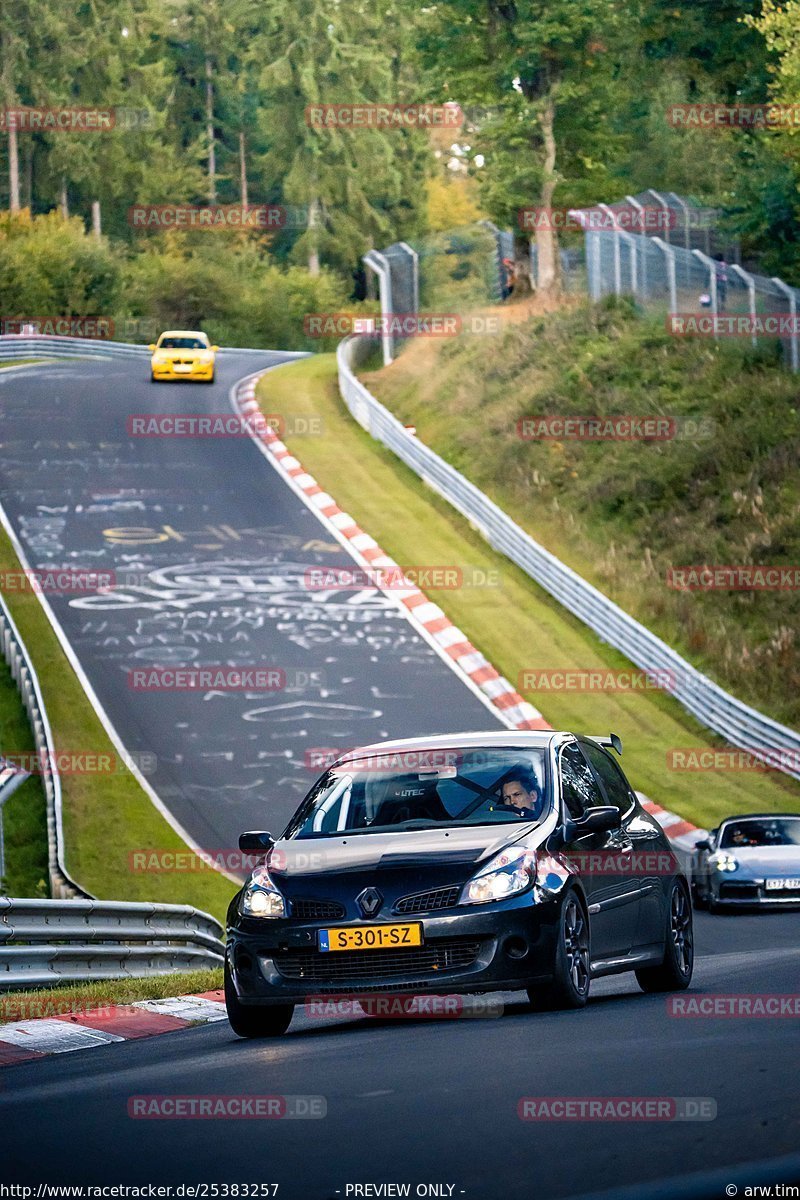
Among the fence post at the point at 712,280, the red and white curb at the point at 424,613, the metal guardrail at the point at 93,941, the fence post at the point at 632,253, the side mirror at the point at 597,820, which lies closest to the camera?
the side mirror at the point at 597,820

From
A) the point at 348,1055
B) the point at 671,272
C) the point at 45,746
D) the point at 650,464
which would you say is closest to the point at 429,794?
the point at 348,1055

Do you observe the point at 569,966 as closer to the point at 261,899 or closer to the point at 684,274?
the point at 261,899

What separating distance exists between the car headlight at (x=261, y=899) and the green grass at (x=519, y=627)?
53.7 feet

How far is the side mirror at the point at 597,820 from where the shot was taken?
9.84m

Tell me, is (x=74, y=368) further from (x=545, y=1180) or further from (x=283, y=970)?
(x=545, y=1180)

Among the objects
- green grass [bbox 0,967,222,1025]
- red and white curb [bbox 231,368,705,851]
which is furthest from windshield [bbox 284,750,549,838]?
red and white curb [bbox 231,368,705,851]

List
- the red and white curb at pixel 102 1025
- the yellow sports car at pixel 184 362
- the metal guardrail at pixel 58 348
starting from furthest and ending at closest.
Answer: the metal guardrail at pixel 58 348, the yellow sports car at pixel 184 362, the red and white curb at pixel 102 1025

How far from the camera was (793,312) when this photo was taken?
39094 millimetres

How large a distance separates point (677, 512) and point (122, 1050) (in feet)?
95.7

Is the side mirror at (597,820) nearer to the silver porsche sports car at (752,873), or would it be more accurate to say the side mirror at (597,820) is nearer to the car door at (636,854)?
the car door at (636,854)

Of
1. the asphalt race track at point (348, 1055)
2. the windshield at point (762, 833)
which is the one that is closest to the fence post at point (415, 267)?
the asphalt race track at point (348, 1055)

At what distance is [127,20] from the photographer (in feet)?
320

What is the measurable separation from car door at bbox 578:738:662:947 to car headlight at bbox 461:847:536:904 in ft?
3.67

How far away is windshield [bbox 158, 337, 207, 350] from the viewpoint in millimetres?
54094
